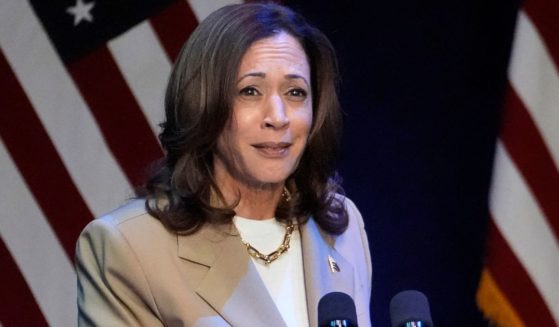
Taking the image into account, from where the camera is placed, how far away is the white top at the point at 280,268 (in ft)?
8.04

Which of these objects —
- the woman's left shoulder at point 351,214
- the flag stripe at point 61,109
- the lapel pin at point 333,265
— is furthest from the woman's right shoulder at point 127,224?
the flag stripe at point 61,109

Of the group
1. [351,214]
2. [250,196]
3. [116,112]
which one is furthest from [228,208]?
[116,112]

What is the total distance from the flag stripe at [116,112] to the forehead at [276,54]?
109cm

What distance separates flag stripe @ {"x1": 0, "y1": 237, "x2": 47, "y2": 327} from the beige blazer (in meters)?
1.21

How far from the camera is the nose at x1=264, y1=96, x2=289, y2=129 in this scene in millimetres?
2365

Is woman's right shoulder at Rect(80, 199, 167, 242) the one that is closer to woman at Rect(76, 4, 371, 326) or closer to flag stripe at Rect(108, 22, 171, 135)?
woman at Rect(76, 4, 371, 326)

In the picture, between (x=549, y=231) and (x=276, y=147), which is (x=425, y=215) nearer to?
(x=549, y=231)

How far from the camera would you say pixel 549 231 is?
3.33 m

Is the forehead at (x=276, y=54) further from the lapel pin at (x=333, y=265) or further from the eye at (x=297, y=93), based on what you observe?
the lapel pin at (x=333, y=265)

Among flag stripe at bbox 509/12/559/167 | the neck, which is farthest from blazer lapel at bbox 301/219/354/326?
flag stripe at bbox 509/12/559/167

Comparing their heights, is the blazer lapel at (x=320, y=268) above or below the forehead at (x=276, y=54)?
below

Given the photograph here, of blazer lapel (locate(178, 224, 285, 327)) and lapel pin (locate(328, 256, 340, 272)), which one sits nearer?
blazer lapel (locate(178, 224, 285, 327))

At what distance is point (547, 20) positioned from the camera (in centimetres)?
329

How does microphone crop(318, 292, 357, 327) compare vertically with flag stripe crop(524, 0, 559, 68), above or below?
below
